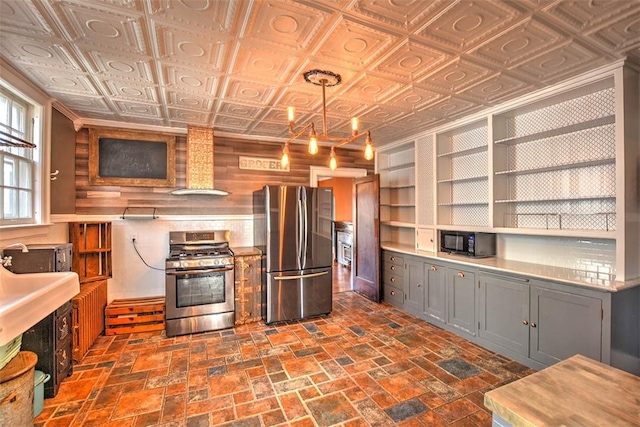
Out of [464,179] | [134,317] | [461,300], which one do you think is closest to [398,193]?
[464,179]

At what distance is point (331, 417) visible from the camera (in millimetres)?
2121

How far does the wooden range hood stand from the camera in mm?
4172

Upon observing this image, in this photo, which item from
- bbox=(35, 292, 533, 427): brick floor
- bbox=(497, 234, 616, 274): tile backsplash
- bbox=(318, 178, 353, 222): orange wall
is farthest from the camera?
bbox=(318, 178, 353, 222): orange wall

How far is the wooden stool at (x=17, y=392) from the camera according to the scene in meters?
1.74

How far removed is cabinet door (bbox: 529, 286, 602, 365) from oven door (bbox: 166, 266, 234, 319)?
11.1 feet

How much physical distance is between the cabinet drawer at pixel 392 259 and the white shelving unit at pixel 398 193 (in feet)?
1.85

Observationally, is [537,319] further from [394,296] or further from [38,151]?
[38,151]

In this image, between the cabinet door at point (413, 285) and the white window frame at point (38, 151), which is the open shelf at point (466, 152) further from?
the white window frame at point (38, 151)

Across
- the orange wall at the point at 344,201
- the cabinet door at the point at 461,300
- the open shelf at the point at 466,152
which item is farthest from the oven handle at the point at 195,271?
the orange wall at the point at 344,201

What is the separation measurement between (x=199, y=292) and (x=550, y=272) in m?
3.87

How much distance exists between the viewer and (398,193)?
5.34m

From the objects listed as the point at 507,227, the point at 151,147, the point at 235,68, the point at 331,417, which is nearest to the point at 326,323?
the point at 331,417

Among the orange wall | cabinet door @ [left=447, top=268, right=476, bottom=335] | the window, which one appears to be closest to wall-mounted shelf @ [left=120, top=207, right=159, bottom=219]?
the window

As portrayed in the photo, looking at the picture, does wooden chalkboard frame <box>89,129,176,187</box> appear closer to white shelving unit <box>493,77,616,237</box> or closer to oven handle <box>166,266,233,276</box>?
oven handle <box>166,266,233,276</box>
